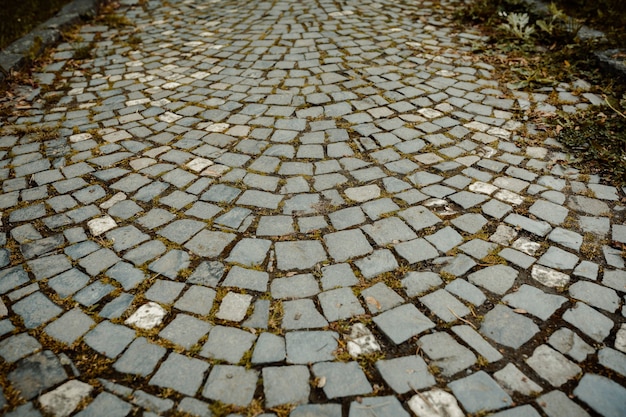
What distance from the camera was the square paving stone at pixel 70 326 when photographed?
82.3 inches

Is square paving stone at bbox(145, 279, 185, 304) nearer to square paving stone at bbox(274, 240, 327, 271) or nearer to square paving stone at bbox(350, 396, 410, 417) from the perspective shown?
square paving stone at bbox(274, 240, 327, 271)

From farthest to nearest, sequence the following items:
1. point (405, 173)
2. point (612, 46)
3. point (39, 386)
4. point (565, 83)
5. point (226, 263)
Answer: point (612, 46) < point (565, 83) < point (405, 173) < point (226, 263) < point (39, 386)

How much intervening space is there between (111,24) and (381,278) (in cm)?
611

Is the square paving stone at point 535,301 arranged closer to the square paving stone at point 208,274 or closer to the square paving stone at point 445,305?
the square paving stone at point 445,305

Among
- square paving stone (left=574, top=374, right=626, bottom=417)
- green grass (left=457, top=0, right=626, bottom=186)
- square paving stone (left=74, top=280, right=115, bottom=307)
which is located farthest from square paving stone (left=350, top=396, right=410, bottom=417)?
green grass (left=457, top=0, right=626, bottom=186)

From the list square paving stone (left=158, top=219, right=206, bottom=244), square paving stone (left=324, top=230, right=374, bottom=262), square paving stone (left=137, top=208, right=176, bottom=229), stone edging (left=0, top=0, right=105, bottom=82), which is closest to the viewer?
square paving stone (left=324, top=230, right=374, bottom=262)

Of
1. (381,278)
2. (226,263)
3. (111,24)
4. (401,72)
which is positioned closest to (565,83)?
(401,72)

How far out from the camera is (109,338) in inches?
82.1

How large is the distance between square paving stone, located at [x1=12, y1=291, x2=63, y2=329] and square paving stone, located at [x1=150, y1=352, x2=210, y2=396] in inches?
28.9

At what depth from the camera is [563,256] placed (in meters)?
2.51

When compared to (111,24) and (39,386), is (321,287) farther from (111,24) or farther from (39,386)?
(111,24)

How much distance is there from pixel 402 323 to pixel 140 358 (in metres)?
1.30

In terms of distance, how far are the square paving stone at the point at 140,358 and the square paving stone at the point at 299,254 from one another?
805 millimetres

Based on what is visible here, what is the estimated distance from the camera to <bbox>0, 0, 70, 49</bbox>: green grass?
548 cm
